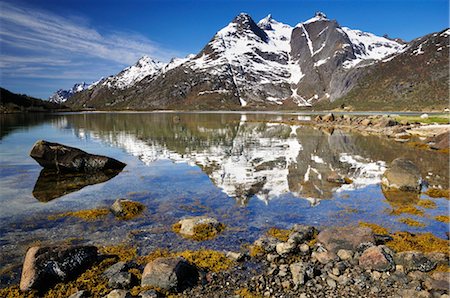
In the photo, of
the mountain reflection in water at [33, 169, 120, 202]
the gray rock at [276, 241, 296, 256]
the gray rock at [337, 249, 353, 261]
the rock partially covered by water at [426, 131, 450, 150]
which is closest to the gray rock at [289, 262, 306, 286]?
the gray rock at [276, 241, 296, 256]

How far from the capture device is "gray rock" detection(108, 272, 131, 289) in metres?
11.2

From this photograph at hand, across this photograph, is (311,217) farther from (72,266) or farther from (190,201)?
(72,266)

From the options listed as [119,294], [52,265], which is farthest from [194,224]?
[52,265]

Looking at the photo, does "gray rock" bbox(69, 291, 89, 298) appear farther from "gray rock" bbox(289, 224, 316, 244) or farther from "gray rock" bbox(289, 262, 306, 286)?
"gray rock" bbox(289, 224, 316, 244)

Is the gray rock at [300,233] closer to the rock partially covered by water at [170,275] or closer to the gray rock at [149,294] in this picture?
the rock partially covered by water at [170,275]

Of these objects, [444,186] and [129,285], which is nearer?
[129,285]

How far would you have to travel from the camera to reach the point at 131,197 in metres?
21.7

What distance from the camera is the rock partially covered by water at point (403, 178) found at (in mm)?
23297

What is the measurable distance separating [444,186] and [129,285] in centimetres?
2432

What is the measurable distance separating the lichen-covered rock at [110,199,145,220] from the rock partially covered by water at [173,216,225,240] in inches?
122

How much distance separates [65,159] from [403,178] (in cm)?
2776

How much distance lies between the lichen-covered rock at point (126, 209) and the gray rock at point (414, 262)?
13.0 metres

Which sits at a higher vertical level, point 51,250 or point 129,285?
point 51,250

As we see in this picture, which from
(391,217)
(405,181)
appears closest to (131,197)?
(391,217)
